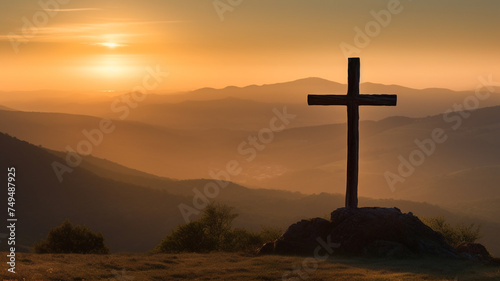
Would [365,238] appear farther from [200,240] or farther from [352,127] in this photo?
[200,240]

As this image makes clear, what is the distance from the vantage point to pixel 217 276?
23562 millimetres

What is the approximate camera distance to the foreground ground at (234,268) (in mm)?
22703

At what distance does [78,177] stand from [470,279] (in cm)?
14649

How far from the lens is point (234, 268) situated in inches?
992

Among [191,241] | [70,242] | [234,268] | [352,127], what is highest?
[352,127]

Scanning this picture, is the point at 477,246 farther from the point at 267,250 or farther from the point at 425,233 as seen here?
the point at 267,250

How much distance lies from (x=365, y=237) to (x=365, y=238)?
0.05 m

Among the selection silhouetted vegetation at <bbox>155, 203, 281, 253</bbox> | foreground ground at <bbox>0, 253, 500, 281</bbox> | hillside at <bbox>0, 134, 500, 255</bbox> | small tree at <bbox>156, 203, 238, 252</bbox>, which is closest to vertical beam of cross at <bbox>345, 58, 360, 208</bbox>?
foreground ground at <bbox>0, 253, 500, 281</bbox>

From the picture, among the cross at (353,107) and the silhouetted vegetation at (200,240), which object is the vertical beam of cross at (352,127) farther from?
the silhouetted vegetation at (200,240)

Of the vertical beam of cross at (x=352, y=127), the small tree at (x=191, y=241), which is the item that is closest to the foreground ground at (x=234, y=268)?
the vertical beam of cross at (x=352, y=127)

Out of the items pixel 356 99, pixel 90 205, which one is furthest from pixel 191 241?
pixel 90 205

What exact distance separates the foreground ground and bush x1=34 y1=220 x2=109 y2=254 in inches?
343

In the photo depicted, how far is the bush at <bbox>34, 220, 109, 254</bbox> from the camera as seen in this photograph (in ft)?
120

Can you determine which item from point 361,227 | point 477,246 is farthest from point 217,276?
point 477,246
